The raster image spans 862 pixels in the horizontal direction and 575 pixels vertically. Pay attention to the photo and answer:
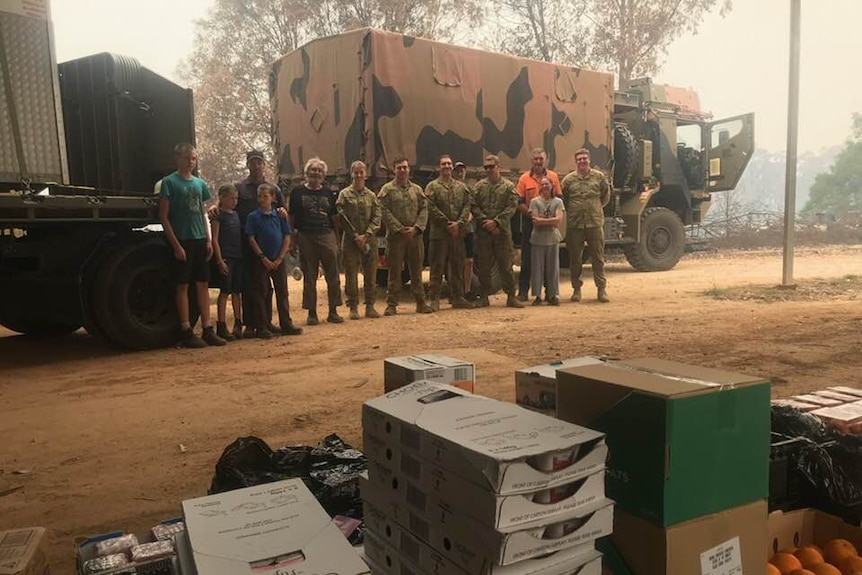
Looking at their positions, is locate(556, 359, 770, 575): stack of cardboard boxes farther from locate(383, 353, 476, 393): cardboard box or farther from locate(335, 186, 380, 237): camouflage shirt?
locate(335, 186, 380, 237): camouflage shirt

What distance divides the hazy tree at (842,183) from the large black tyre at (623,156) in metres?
26.1

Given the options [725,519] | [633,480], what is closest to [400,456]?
[633,480]

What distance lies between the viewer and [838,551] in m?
2.21

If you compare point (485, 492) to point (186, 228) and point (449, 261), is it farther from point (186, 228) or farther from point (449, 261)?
point (449, 261)

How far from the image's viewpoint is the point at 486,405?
6.29ft

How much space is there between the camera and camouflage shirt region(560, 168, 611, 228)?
29.5ft

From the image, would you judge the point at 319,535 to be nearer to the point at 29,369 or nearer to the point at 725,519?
the point at 725,519

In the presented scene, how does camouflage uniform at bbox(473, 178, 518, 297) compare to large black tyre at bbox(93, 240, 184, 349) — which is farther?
camouflage uniform at bbox(473, 178, 518, 297)

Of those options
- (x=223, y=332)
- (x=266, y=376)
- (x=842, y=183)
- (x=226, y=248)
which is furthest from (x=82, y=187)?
(x=842, y=183)

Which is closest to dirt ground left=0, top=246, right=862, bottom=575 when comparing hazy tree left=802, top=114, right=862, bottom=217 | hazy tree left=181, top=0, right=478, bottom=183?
hazy tree left=181, top=0, right=478, bottom=183

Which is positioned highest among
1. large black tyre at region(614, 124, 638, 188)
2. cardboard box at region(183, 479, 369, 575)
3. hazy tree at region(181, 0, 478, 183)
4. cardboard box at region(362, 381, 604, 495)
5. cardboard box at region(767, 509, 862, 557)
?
hazy tree at region(181, 0, 478, 183)

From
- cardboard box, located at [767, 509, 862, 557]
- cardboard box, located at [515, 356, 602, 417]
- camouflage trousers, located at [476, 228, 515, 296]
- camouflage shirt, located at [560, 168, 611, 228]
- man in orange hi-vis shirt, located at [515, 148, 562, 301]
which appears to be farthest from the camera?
camouflage shirt, located at [560, 168, 611, 228]

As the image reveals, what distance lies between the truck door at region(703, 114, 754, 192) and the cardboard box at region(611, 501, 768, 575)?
42.3 feet

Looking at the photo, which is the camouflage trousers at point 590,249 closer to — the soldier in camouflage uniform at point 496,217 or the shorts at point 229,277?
the soldier in camouflage uniform at point 496,217
